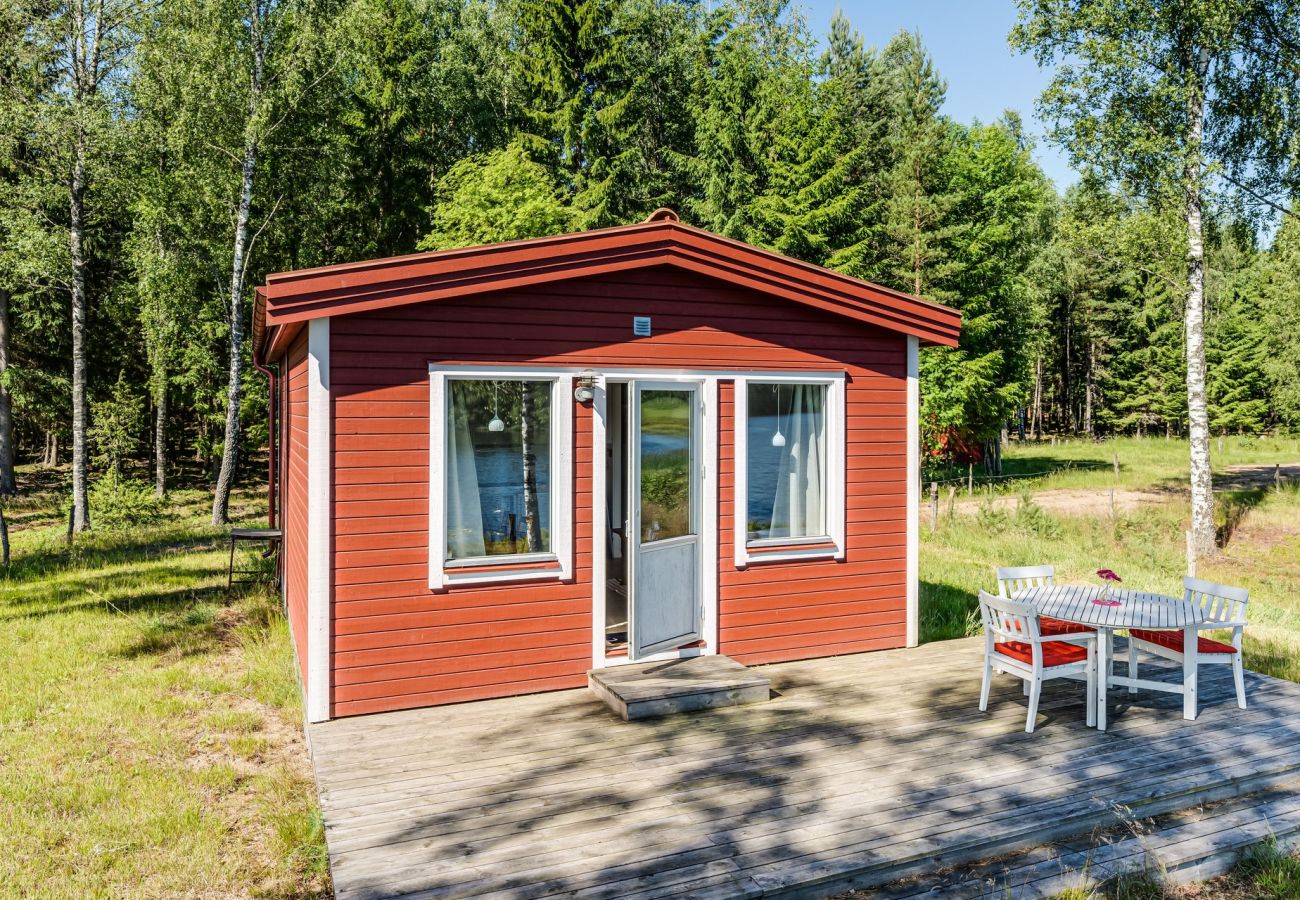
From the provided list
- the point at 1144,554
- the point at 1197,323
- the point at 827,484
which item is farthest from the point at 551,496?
the point at 1197,323

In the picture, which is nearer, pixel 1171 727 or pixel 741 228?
pixel 1171 727

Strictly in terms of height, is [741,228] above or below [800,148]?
below

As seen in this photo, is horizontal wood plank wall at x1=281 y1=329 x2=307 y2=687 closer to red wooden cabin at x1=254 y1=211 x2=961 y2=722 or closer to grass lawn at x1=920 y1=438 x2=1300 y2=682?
red wooden cabin at x1=254 y1=211 x2=961 y2=722

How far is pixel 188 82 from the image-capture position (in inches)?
599

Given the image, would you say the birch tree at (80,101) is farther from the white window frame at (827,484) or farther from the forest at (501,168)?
the white window frame at (827,484)

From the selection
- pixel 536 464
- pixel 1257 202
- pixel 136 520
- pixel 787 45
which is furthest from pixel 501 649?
pixel 787 45

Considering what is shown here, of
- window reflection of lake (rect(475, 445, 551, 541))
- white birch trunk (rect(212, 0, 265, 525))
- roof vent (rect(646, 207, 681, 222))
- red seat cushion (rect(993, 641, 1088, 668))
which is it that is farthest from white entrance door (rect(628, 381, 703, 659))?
white birch trunk (rect(212, 0, 265, 525))

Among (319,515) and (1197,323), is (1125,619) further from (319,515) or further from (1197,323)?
(1197,323)

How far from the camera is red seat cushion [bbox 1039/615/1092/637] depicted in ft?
19.1

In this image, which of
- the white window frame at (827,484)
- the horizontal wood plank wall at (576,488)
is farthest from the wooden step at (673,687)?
the white window frame at (827,484)

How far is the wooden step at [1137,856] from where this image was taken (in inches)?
146

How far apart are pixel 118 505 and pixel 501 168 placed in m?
9.57

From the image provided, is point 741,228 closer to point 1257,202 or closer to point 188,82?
point 1257,202

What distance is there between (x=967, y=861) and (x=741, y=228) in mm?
19031
